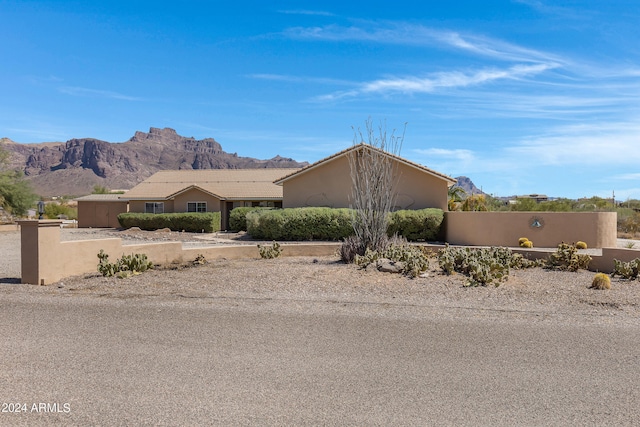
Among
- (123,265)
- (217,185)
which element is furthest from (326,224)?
(217,185)

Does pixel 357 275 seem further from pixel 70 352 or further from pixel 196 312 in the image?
pixel 70 352

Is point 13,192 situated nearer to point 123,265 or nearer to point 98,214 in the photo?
point 98,214

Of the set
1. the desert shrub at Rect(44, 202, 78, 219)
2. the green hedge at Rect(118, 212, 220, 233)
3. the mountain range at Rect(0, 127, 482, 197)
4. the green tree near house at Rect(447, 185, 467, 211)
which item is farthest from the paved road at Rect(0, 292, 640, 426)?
the mountain range at Rect(0, 127, 482, 197)

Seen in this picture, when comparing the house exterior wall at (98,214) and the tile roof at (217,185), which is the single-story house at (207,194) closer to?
the tile roof at (217,185)

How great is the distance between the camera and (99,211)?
45938 mm

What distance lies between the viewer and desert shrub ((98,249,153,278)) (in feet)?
42.8

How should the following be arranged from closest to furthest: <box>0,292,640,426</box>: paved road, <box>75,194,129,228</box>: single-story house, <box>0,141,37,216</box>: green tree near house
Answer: <box>0,292,640,426</box>: paved road, <box>0,141,37,216</box>: green tree near house, <box>75,194,129,228</box>: single-story house

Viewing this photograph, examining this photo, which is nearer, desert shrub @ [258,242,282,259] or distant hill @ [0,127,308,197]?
desert shrub @ [258,242,282,259]

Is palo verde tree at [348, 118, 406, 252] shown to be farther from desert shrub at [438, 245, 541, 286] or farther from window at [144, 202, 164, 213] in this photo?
window at [144, 202, 164, 213]

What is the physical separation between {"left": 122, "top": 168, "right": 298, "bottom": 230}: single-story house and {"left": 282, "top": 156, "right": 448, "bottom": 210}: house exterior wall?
32.6 ft

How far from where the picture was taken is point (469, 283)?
11.8 meters

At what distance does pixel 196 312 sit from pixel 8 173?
4126 cm

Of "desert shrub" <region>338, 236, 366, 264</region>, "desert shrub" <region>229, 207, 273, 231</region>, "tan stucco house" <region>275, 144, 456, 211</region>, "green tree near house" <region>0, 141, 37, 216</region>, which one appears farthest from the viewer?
"green tree near house" <region>0, 141, 37, 216</region>

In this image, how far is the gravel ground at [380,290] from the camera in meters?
9.74
